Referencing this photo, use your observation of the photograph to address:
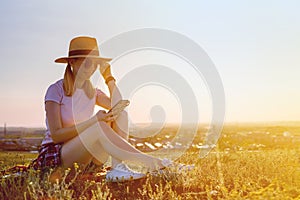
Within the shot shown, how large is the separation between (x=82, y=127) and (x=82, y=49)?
105 centimetres

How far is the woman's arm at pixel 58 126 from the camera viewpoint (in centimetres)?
554

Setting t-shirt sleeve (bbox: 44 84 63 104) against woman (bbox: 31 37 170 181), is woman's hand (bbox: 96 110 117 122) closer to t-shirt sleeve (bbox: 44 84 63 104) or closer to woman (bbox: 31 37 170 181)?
woman (bbox: 31 37 170 181)

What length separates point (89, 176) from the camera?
561 cm

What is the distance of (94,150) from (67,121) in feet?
1.61

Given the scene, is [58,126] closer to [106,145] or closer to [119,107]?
[106,145]

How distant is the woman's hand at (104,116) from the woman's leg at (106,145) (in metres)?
0.06

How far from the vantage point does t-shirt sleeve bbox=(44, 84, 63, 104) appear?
5.70 meters

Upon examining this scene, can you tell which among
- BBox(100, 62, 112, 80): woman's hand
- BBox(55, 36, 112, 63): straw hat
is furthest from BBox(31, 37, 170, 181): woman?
BBox(100, 62, 112, 80): woman's hand

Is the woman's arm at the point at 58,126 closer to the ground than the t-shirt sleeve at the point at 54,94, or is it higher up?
closer to the ground

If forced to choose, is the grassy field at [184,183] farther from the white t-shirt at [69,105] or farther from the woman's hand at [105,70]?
the woman's hand at [105,70]

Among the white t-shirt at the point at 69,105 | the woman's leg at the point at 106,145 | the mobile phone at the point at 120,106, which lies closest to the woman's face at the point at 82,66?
the white t-shirt at the point at 69,105

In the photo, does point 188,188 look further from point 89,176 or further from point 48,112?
point 48,112

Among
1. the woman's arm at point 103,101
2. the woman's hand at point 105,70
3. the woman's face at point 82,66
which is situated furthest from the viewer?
the woman's hand at point 105,70

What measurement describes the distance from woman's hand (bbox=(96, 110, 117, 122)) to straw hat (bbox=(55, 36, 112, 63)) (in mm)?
800
